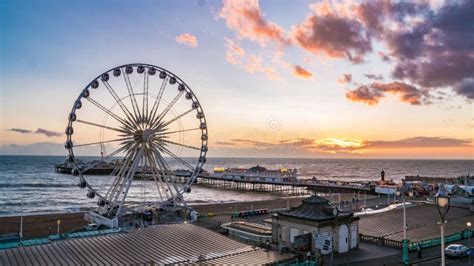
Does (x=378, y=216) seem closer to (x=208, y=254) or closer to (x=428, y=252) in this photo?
(x=428, y=252)

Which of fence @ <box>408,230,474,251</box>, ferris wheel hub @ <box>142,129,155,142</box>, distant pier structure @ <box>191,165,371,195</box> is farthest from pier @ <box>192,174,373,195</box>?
ferris wheel hub @ <box>142,129,155,142</box>

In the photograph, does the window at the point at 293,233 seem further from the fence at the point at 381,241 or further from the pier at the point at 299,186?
the pier at the point at 299,186

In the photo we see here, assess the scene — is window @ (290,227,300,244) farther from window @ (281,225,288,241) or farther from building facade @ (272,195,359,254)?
window @ (281,225,288,241)

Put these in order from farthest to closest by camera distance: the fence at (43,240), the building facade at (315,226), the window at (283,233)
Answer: the window at (283,233), the building facade at (315,226), the fence at (43,240)

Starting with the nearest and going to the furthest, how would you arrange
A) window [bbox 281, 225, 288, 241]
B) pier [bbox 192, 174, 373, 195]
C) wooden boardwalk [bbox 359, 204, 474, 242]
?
window [bbox 281, 225, 288, 241] → wooden boardwalk [bbox 359, 204, 474, 242] → pier [bbox 192, 174, 373, 195]

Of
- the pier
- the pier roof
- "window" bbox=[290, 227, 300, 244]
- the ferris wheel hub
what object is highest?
the ferris wheel hub

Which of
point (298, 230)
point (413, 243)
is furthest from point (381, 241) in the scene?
point (298, 230)

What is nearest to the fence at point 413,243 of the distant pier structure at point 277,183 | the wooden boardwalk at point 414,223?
the wooden boardwalk at point 414,223
